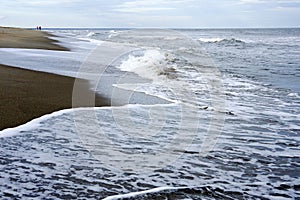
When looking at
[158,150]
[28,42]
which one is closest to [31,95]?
[158,150]

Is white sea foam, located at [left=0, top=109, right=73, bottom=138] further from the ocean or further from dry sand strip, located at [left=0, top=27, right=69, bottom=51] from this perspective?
dry sand strip, located at [left=0, top=27, right=69, bottom=51]

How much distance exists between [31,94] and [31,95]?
10 centimetres

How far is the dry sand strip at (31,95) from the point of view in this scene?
212 inches

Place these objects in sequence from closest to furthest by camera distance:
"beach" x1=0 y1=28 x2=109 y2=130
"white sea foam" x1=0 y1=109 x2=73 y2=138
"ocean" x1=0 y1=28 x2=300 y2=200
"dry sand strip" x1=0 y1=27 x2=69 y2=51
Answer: "ocean" x1=0 y1=28 x2=300 y2=200 → "white sea foam" x1=0 y1=109 x2=73 y2=138 → "beach" x1=0 y1=28 x2=109 y2=130 → "dry sand strip" x1=0 y1=27 x2=69 y2=51

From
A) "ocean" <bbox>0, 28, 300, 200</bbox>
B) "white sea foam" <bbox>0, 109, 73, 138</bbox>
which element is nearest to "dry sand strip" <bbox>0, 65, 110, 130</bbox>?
"white sea foam" <bbox>0, 109, 73, 138</bbox>

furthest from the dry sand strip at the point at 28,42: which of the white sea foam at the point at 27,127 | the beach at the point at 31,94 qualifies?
the white sea foam at the point at 27,127

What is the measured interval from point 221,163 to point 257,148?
2.60ft

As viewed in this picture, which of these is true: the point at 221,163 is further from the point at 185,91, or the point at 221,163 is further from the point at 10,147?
the point at 185,91

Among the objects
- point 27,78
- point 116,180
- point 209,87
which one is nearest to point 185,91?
point 209,87

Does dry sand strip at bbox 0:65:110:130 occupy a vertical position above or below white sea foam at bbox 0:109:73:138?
above

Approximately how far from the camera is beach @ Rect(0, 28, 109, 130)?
5.38m

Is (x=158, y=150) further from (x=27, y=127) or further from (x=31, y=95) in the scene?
(x=31, y=95)

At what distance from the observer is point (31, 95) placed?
6.80 metres

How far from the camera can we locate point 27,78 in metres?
8.83
